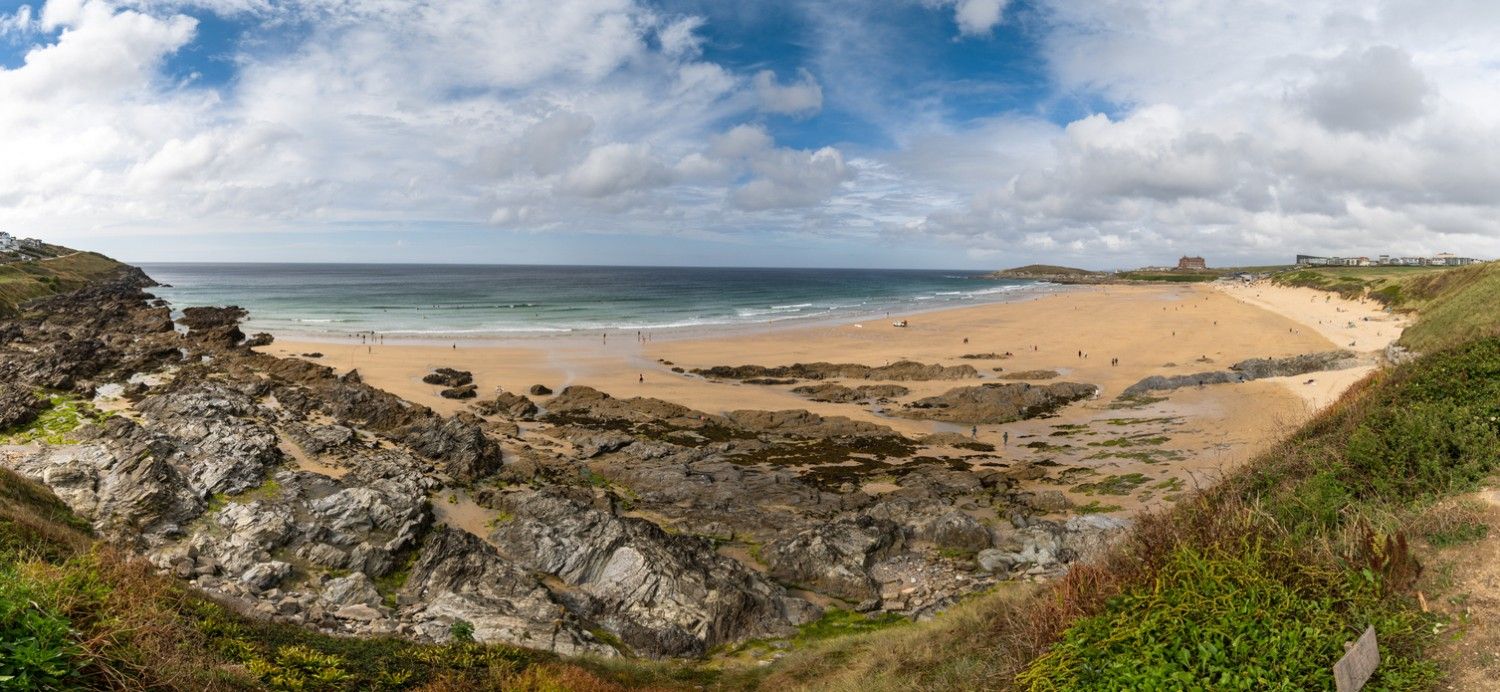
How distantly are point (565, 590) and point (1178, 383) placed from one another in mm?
35810

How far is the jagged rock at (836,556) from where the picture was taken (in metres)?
15.8

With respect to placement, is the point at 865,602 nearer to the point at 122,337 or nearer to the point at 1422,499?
the point at 1422,499

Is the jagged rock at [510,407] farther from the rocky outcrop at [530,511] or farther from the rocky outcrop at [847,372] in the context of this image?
the rocky outcrop at [847,372]

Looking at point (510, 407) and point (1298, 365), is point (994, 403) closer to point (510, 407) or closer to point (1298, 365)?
point (1298, 365)

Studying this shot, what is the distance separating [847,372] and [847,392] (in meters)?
6.51

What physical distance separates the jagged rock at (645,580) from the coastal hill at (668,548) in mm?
65

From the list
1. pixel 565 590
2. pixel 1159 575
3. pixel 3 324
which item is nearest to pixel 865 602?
pixel 565 590

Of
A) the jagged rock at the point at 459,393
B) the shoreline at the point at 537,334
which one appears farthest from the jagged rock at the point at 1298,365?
the jagged rock at the point at 459,393

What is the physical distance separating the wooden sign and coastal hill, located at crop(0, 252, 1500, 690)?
16 centimetres

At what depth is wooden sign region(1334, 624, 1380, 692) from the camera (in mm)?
4801

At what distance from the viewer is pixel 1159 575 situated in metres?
6.07

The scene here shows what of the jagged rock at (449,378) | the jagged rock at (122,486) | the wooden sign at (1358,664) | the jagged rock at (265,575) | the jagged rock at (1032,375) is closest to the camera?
the wooden sign at (1358,664)

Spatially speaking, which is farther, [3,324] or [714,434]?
[3,324]

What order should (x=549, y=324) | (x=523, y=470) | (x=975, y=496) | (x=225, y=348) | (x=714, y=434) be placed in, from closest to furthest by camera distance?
1. (x=975, y=496)
2. (x=523, y=470)
3. (x=714, y=434)
4. (x=225, y=348)
5. (x=549, y=324)
